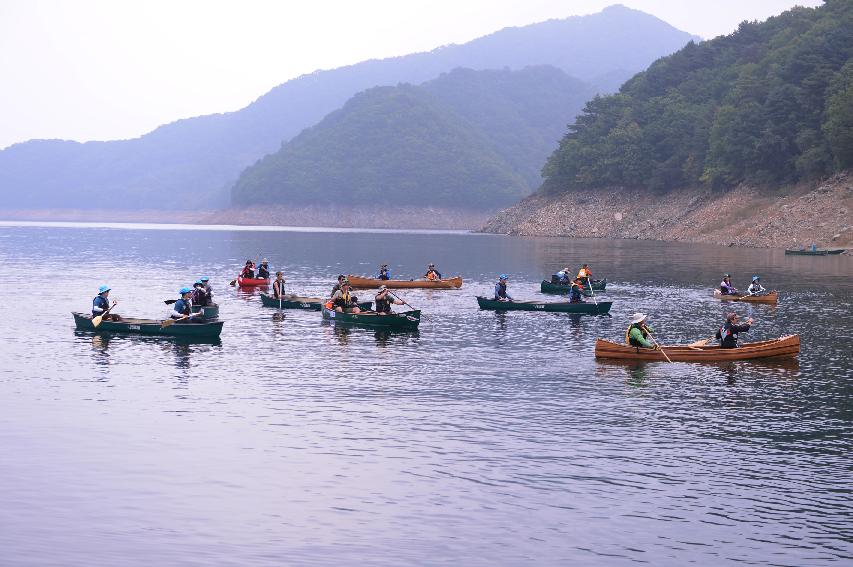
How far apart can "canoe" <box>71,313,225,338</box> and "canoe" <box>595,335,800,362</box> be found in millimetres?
19041

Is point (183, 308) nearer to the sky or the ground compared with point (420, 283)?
nearer to the ground

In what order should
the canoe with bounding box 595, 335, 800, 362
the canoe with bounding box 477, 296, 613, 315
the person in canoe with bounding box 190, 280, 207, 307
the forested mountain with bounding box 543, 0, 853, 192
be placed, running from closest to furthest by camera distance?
the canoe with bounding box 595, 335, 800, 362 → the person in canoe with bounding box 190, 280, 207, 307 → the canoe with bounding box 477, 296, 613, 315 → the forested mountain with bounding box 543, 0, 853, 192

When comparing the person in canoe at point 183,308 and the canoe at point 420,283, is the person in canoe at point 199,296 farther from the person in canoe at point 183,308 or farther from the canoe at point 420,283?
the canoe at point 420,283

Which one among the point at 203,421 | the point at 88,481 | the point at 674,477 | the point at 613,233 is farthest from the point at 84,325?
the point at 613,233

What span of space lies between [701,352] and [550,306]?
66.9 ft

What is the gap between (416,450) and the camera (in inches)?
1040

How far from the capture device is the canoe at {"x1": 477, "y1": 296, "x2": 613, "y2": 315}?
6062 centimetres

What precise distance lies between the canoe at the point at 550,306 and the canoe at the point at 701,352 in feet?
58.4

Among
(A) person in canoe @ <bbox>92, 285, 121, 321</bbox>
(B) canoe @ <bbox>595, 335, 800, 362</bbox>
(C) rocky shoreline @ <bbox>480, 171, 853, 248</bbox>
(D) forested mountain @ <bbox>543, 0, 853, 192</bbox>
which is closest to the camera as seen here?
(B) canoe @ <bbox>595, 335, 800, 362</bbox>

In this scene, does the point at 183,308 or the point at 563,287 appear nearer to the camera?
the point at 183,308

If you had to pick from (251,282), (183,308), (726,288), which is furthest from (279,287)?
(726,288)

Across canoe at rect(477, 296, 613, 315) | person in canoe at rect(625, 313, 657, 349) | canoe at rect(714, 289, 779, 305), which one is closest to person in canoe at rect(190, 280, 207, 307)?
canoe at rect(477, 296, 613, 315)

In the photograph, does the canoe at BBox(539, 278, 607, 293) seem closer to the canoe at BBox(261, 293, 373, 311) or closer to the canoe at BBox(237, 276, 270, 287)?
the canoe at BBox(261, 293, 373, 311)

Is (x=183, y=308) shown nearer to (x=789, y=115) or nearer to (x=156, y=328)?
(x=156, y=328)
